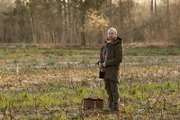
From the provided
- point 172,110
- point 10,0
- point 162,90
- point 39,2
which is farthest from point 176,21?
point 10,0

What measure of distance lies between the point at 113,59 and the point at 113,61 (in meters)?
0.05

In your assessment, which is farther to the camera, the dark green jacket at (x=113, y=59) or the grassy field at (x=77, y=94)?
the dark green jacket at (x=113, y=59)

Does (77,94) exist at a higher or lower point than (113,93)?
lower

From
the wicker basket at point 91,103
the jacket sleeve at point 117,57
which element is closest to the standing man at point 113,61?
the jacket sleeve at point 117,57

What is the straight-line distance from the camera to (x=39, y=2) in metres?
42.7

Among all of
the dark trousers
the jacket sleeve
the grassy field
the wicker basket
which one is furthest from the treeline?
the jacket sleeve

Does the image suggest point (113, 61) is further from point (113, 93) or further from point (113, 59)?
point (113, 93)

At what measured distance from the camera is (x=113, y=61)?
872 centimetres

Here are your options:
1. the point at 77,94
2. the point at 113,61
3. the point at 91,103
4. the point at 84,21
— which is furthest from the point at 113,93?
the point at 84,21

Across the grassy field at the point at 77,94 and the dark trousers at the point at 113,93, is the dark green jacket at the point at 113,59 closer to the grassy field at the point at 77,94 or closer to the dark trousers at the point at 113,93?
the dark trousers at the point at 113,93

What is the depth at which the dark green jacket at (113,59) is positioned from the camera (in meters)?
8.73

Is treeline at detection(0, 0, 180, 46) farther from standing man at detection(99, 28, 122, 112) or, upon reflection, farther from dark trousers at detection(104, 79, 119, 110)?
standing man at detection(99, 28, 122, 112)

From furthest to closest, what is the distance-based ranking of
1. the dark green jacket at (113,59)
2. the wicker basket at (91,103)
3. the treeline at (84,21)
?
1. the treeline at (84,21)
2. the wicker basket at (91,103)
3. the dark green jacket at (113,59)

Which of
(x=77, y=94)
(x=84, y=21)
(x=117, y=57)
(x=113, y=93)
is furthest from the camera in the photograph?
(x=84, y=21)
